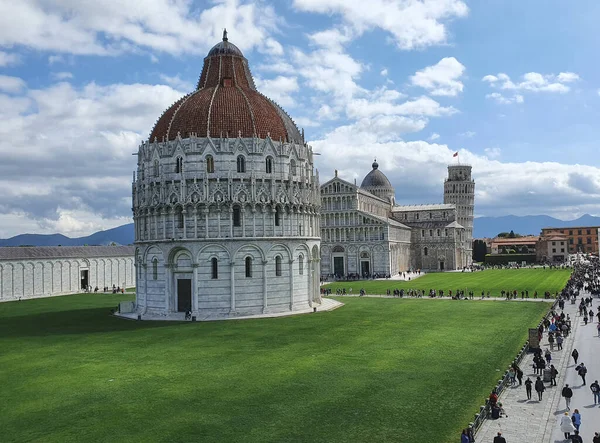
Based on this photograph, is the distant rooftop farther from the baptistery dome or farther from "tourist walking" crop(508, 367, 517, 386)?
"tourist walking" crop(508, 367, 517, 386)

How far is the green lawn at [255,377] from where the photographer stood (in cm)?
1953


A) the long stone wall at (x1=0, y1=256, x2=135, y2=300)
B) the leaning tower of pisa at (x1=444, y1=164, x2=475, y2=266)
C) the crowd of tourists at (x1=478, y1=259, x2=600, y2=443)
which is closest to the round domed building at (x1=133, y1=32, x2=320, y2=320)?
the crowd of tourists at (x1=478, y1=259, x2=600, y2=443)

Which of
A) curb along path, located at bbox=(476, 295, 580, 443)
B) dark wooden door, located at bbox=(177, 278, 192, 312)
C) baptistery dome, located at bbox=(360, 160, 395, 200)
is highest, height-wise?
baptistery dome, located at bbox=(360, 160, 395, 200)

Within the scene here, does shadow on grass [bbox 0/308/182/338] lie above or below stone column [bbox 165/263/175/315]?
below

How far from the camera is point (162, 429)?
767 inches

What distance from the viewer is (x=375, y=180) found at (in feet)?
477

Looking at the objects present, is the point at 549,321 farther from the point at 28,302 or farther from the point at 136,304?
the point at 28,302

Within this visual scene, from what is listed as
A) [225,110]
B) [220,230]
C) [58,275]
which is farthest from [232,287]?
[58,275]

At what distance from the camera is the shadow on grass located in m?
41.9

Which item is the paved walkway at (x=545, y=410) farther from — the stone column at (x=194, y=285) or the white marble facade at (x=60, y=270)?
the white marble facade at (x=60, y=270)

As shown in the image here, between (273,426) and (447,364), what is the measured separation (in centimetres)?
1208

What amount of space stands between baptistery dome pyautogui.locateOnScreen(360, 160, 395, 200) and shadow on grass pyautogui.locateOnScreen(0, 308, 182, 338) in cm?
9876

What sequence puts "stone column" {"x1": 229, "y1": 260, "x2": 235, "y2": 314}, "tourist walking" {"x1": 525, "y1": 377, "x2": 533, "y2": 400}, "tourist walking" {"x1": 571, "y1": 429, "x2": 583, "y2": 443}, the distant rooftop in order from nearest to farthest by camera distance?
"tourist walking" {"x1": 571, "y1": 429, "x2": 583, "y2": 443}
"tourist walking" {"x1": 525, "y1": 377, "x2": 533, "y2": 400}
"stone column" {"x1": 229, "y1": 260, "x2": 235, "y2": 314}
the distant rooftop

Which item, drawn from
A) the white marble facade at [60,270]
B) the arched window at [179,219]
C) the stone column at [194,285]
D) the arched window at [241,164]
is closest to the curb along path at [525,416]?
the stone column at [194,285]
